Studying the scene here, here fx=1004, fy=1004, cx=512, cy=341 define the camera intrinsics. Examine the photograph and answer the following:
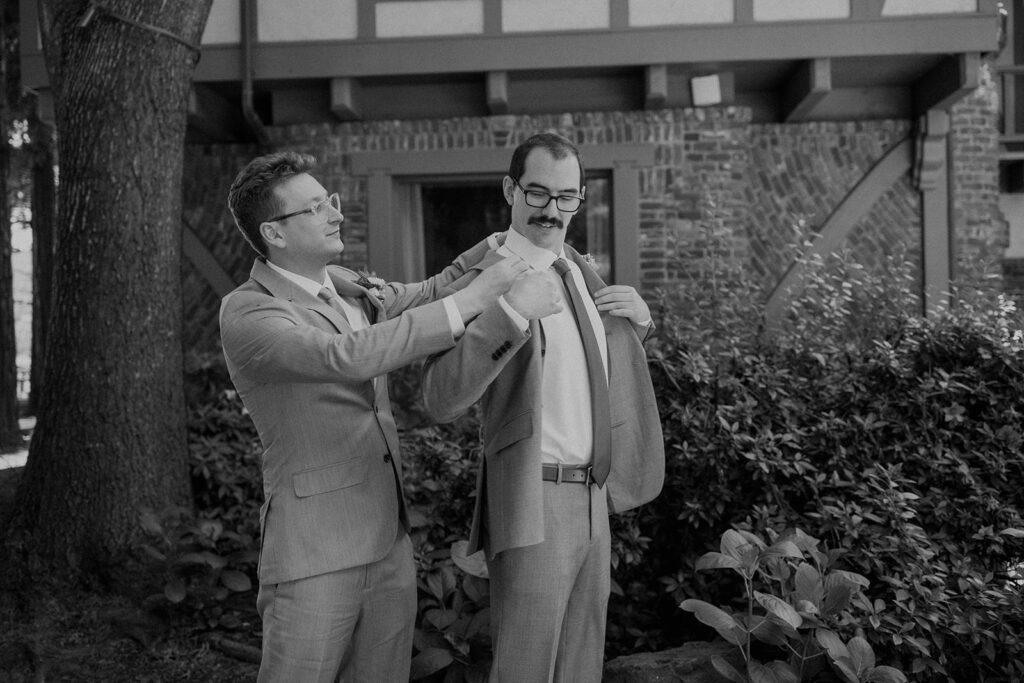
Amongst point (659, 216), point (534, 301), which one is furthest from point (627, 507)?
point (659, 216)

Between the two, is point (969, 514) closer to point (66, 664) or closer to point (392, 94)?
point (66, 664)

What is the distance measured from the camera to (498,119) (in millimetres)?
8141

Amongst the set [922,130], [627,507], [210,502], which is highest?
[922,130]

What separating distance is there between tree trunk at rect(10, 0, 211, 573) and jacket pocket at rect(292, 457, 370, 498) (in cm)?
247

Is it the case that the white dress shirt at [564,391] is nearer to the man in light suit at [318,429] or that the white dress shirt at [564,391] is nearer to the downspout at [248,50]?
the man in light suit at [318,429]

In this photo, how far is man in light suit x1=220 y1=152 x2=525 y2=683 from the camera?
7.30ft

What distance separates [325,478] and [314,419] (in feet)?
0.46

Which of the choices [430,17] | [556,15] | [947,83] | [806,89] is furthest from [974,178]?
[430,17]

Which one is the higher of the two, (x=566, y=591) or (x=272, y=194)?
(x=272, y=194)

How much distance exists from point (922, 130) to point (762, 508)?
18.4 ft

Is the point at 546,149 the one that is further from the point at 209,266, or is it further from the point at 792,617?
the point at 209,266

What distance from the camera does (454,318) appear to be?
2223mm

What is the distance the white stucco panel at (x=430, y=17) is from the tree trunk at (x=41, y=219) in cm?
583

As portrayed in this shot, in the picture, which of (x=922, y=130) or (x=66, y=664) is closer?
(x=66, y=664)
